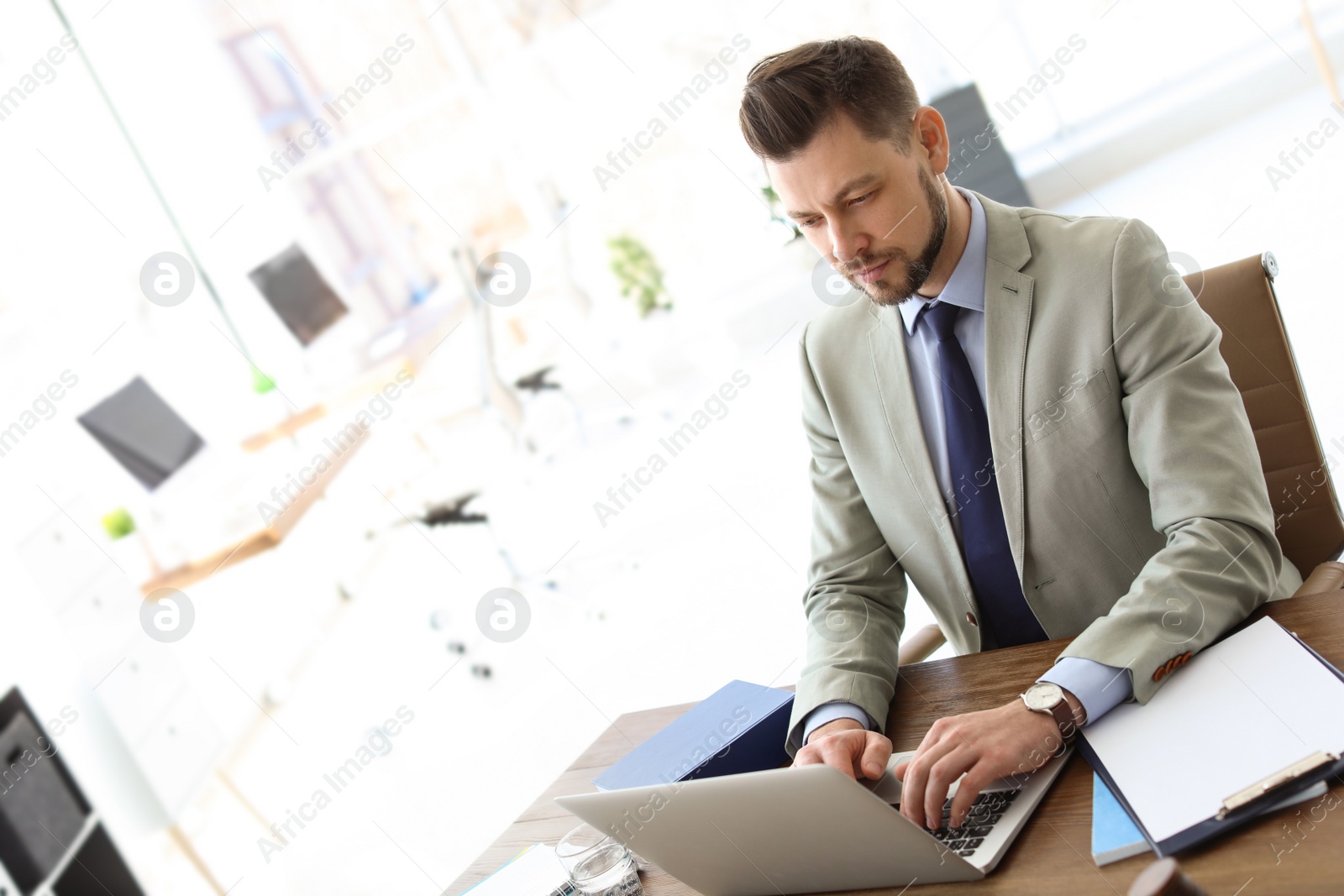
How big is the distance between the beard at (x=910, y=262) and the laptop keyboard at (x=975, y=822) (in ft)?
2.16

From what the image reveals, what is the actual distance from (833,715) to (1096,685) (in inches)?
12.7

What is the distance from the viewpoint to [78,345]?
4418mm

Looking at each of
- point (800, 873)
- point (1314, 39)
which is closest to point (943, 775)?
point (800, 873)

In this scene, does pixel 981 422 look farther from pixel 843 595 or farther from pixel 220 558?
pixel 220 558

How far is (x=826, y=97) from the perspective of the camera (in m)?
1.30

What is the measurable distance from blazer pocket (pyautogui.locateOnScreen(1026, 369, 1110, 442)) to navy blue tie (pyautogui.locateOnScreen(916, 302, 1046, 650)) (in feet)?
0.21

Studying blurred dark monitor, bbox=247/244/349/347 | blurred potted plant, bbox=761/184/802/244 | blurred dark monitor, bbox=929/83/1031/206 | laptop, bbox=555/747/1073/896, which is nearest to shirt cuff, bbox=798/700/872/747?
laptop, bbox=555/747/1073/896

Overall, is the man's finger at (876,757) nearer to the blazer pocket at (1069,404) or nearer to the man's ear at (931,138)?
the blazer pocket at (1069,404)

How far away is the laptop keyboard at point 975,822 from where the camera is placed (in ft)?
3.06

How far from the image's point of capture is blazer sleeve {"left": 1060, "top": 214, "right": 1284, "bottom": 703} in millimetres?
1032

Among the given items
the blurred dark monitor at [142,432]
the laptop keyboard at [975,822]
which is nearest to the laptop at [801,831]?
the laptop keyboard at [975,822]

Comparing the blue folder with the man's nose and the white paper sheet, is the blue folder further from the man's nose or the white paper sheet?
the man's nose

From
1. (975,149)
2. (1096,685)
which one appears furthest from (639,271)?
(1096,685)

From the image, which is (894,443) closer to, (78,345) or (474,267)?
(474,267)
